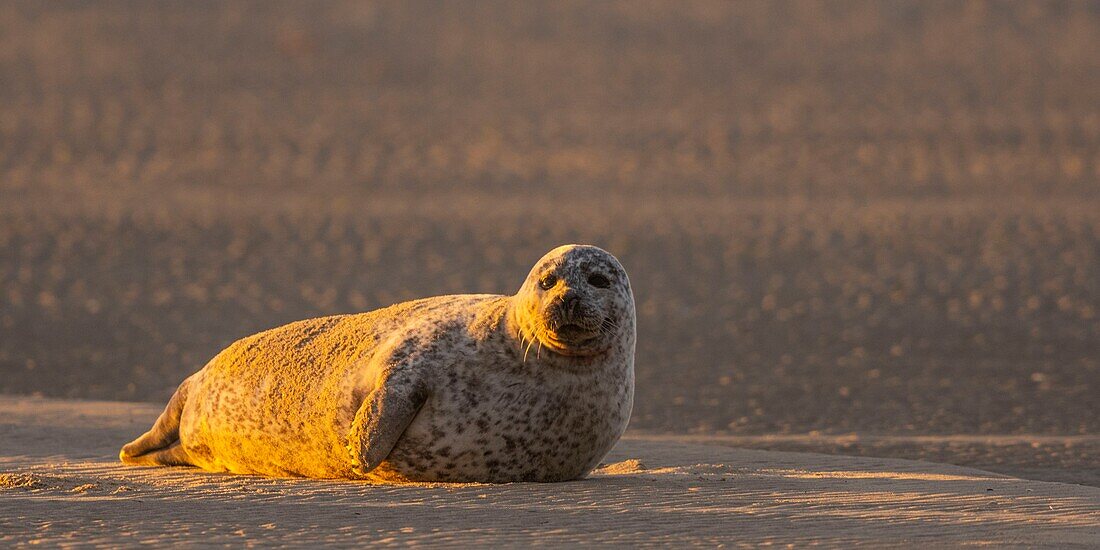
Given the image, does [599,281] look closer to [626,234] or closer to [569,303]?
[569,303]

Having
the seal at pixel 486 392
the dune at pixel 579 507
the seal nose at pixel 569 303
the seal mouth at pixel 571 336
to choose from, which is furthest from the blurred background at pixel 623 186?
the seal nose at pixel 569 303

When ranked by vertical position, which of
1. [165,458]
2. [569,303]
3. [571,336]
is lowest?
[165,458]

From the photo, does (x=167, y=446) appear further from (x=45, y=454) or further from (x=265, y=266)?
(x=265, y=266)

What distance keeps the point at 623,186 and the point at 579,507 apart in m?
14.1

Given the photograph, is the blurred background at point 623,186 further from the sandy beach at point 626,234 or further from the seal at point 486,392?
the seal at point 486,392

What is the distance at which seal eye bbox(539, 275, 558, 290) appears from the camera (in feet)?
19.2

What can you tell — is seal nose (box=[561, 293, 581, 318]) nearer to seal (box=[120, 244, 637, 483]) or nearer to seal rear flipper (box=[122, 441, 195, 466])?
seal (box=[120, 244, 637, 483])

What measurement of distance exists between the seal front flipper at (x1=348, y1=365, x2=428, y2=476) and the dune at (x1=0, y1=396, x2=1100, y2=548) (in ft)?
0.34

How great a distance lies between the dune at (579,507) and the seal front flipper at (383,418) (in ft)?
0.34

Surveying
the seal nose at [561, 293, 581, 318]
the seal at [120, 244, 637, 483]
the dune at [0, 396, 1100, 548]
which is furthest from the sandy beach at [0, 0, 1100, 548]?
the seal nose at [561, 293, 581, 318]

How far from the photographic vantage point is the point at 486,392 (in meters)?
5.83

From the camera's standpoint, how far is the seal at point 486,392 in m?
5.79

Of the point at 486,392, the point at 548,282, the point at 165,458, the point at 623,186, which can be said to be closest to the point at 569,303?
the point at 548,282

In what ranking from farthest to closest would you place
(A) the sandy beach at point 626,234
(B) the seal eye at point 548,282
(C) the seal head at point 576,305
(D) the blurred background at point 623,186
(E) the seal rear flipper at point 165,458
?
(D) the blurred background at point 623,186
(E) the seal rear flipper at point 165,458
(B) the seal eye at point 548,282
(C) the seal head at point 576,305
(A) the sandy beach at point 626,234
